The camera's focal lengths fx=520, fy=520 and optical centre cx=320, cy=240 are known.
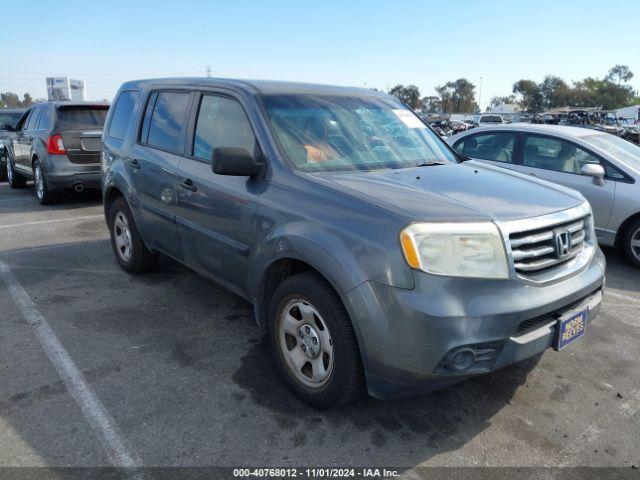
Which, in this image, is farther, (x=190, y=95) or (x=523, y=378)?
(x=190, y=95)

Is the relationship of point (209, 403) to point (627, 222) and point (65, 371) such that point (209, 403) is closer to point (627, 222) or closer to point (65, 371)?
point (65, 371)

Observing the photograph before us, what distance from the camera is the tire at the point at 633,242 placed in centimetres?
579

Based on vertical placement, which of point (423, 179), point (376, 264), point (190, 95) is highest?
point (190, 95)

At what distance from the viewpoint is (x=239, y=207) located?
3.33 m

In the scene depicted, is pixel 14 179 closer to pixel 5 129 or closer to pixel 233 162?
pixel 5 129

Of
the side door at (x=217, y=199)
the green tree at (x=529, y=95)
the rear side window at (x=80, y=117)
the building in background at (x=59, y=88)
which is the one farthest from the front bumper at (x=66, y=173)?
the green tree at (x=529, y=95)

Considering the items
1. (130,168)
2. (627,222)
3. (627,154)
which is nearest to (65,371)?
(130,168)

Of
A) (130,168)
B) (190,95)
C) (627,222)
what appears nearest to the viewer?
(190,95)

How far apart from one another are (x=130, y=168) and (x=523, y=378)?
3.64m

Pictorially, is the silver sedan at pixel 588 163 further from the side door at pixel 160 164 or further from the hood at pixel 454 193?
the side door at pixel 160 164

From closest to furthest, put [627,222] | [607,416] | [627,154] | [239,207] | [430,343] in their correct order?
[430,343] → [607,416] → [239,207] → [627,222] → [627,154]

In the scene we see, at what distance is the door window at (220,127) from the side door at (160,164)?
0.22 meters

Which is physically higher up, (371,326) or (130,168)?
(130,168)

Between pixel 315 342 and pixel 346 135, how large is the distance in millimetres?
1463
